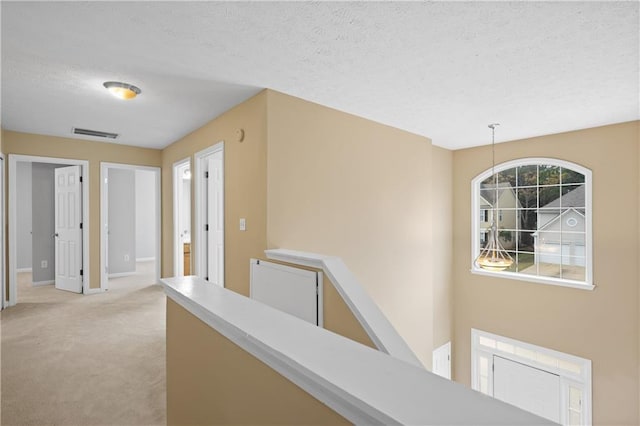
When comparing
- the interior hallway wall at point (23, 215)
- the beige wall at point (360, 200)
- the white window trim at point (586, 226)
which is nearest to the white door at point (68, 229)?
the interior hallway wall at point (23, 215)

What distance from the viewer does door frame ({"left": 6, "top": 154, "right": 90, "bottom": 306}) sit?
448 centimetres

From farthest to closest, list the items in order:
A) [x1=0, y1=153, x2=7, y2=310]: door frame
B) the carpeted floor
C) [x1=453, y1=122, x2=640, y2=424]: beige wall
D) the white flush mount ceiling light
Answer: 1. [x1=0, y1=153, x2=7, y2=310]: door frame
2. [x1=453, y1=122, x2=640, y2=424]: beige wall
3. the white flush mount ceiling light
4. the carpeted floor

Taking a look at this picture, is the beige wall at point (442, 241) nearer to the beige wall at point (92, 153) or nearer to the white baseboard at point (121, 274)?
the beige wall at point (92, 153)

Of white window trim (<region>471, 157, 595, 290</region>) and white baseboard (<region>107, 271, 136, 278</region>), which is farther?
white baseboard (<region>107, 271, 136, 278</region>)

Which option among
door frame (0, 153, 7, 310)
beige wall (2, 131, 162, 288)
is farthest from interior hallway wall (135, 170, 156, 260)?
door frame (0, 153, 7, 310)

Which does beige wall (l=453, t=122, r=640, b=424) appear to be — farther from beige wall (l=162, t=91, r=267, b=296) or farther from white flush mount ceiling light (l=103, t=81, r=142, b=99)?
white flush mount ceiling light (l=103, t=81, r=142, b=99)

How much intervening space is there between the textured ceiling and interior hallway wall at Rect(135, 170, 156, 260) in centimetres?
450

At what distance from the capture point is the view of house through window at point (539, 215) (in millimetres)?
4555

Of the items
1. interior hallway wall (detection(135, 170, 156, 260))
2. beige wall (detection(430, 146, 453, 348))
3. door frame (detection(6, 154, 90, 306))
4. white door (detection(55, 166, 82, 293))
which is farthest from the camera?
interior hallway wall (detection(135, 170, 156, 260))

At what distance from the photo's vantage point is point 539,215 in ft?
16.2

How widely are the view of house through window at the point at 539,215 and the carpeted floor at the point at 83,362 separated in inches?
196

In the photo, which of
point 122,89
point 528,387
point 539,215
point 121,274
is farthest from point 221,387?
point 121,274

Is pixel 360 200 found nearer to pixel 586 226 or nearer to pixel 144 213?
pixel 586 226

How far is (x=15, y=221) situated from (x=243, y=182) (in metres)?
3.49
